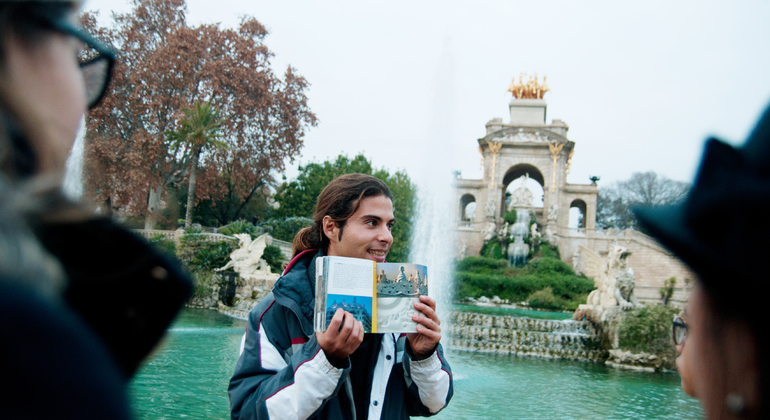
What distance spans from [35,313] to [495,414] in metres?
7.03

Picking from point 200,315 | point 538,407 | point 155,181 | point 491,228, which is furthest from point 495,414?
point 491,228

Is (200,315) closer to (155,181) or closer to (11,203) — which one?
(155,181)

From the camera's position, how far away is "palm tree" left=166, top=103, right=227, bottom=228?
79.5 feet

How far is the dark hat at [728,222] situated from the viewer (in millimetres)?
669

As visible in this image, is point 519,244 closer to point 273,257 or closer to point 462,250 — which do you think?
point 462,250

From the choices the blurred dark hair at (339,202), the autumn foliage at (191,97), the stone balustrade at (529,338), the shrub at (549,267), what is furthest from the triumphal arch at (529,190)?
the blurred dark hair at (339,202)

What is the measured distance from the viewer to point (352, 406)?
2090 mm

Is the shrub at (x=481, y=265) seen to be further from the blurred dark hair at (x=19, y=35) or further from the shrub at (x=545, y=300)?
the blurred dark hair at (x=19, y=35)

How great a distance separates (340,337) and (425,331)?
1.23ft

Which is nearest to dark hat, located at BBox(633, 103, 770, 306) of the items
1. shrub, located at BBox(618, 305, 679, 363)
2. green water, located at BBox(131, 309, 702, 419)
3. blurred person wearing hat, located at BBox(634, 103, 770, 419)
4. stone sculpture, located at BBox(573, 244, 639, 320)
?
blurred person wearing hat, located at BBox(634, 103, 770, 419)

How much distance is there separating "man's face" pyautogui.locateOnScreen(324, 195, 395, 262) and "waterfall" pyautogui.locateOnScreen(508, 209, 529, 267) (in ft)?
115

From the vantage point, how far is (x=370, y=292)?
6.81 ft

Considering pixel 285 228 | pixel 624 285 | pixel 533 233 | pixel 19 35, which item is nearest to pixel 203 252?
pixel 285 228

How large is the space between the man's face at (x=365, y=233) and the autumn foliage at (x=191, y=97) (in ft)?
72.2
